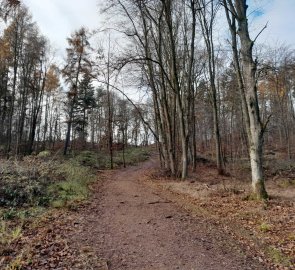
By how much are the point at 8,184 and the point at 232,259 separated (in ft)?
24.5

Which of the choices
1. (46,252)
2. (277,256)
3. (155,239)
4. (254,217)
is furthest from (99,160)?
(277,256)

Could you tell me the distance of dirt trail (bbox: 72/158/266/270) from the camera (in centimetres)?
467

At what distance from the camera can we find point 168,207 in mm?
8836

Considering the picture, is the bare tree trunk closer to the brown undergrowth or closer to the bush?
the brown undergrowth

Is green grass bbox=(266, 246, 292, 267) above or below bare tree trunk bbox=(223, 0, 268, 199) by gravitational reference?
below

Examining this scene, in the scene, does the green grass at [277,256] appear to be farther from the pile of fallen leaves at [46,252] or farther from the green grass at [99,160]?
the green grass at [99,160]

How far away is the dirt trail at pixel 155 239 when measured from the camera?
15.3 ft

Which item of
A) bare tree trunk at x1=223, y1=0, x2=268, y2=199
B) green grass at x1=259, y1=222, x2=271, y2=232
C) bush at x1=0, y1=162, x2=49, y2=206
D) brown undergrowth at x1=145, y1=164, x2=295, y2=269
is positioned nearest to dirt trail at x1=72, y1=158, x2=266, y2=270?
brown undergrowth at x1=145, y1=164, x2=295, y2=269

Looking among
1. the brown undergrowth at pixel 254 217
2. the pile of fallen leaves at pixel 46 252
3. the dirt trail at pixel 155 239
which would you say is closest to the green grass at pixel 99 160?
the brown undergrowth at pixel 254 217

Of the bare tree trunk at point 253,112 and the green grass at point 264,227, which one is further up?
the bare tree trunk at point 253,112

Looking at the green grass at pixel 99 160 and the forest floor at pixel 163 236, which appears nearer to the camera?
the forest floor at pixel 163 236

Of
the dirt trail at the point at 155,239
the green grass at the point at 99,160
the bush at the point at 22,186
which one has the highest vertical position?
the green grass at the point at 99,160

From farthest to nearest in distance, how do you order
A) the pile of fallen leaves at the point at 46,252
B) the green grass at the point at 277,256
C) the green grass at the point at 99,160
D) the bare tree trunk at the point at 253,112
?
the green grass at the point at 99,160, the bare tree trunk at the point at 253,112, the green grass at the point at 277,256, the pile of fallen leaves at the point at 46,252

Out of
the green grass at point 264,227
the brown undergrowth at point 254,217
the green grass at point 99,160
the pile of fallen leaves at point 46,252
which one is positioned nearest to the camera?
the pile of fallen leaves at point 46,252
